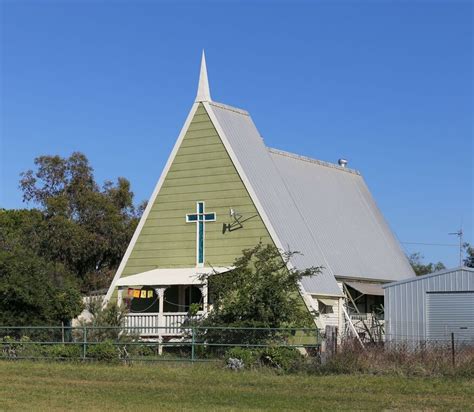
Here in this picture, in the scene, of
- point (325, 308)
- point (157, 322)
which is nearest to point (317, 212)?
point (325, 308)

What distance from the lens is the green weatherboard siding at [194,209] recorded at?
Answer: 1389 inches

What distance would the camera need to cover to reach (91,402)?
2005 cm

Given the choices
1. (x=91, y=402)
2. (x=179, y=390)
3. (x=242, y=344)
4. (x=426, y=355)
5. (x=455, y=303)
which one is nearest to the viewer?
(x=91, y=402)

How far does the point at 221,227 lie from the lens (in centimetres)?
3578

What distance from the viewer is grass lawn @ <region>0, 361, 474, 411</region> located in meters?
19.6

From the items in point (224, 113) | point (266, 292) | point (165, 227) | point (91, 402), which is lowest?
point (91, 402)

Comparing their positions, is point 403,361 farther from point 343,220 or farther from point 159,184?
point 343,220

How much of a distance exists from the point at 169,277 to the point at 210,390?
13.4m

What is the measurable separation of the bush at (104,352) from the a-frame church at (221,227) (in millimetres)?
6055

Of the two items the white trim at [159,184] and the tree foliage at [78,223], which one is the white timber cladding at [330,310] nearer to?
the white trim at [159,184]

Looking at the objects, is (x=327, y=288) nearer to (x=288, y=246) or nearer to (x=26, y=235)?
(x=288, y=246)

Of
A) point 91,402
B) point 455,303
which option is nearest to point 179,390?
point 91,402

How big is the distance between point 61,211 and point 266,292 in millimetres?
22425

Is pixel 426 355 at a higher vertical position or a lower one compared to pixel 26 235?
lower
